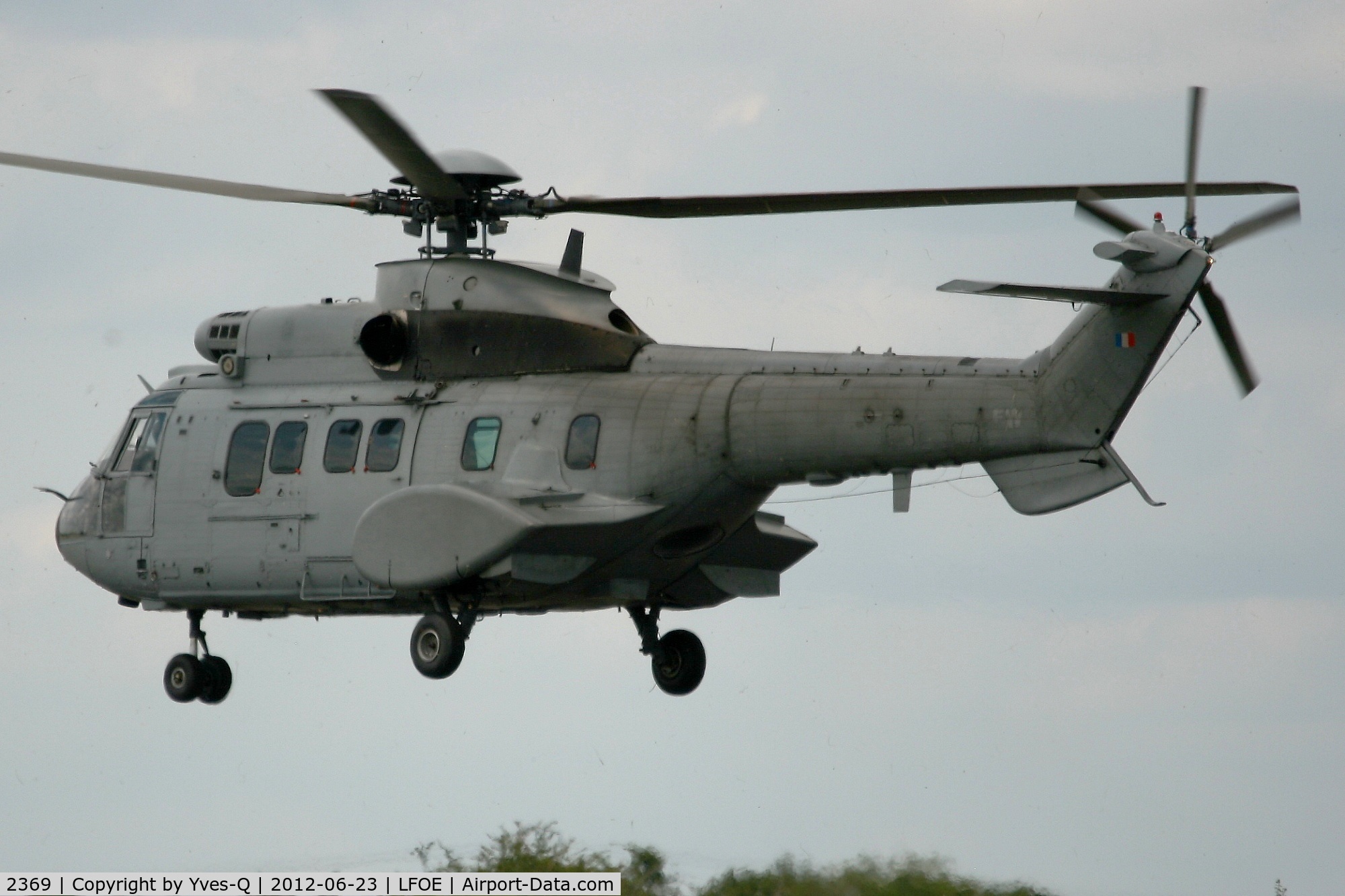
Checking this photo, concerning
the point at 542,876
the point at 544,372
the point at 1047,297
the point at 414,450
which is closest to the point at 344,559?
the point at 414,450

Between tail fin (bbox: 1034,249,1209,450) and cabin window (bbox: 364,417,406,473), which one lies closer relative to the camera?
tail fin (bbox: 1034,249,1209,450)

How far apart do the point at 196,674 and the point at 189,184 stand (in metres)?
5.96

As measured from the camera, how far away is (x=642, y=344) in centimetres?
2245

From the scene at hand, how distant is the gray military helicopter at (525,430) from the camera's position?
18.9 metres

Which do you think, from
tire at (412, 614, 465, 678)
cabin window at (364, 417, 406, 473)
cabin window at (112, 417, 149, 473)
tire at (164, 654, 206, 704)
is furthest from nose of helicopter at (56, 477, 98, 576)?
tire at (412, 614, 465, 678)

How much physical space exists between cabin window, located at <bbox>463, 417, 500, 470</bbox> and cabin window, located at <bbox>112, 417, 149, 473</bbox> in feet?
15.6

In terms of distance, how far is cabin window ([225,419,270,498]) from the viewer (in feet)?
75.8

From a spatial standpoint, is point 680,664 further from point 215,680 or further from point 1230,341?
point 1230,341

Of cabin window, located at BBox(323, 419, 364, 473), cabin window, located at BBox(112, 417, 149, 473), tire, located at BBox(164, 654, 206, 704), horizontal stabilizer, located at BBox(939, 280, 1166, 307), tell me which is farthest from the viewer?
tire, located at BBox(164, 654, 206, 704)

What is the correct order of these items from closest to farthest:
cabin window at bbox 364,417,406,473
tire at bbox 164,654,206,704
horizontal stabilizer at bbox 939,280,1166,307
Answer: horizontal stabilizer at bbox 939,280,1166,307
cabin window at bbox 364,417,406,473
tire at bbox 164,654,206,704

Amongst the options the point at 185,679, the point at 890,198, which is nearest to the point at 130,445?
the point at 185,679

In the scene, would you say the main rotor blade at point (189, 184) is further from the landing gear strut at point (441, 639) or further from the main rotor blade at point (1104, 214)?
the main rotor blade at point (1104, 214)

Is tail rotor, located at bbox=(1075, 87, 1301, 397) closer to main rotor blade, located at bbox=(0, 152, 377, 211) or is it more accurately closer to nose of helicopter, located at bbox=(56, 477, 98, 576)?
main rotor blade, located at bbox=(0, 152, 377, 211)

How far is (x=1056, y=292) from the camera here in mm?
18078
